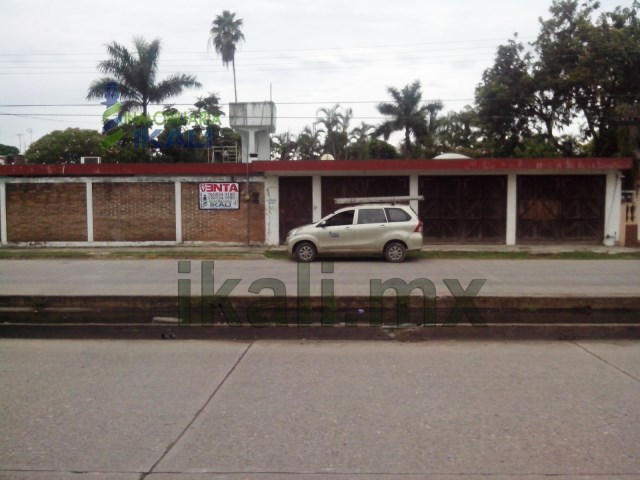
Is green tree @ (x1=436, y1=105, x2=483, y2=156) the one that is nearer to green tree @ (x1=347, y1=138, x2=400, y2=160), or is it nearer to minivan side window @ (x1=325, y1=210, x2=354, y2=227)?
green tree @ (x1=347, y1=138, x2=400, y2=160)

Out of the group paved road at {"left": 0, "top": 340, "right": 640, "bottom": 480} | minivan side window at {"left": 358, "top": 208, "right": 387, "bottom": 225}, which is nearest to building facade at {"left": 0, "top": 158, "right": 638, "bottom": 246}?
minivan side window at {"left": 358, "top": 208, "right": 387, "bottom": 225}

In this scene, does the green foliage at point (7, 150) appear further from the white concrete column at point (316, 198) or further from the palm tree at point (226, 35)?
the white concrete column at point (316, 198)

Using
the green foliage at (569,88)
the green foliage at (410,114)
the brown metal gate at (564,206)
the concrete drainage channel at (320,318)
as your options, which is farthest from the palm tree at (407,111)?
the concrete drainage channel at (320,318)

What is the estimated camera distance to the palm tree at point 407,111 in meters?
44.3

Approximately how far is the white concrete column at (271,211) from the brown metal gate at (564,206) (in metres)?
8.72

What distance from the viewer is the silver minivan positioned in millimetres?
17438

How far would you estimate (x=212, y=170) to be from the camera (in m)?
21.6

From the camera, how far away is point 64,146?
56.7m

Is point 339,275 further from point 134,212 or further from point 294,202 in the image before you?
point 134,212

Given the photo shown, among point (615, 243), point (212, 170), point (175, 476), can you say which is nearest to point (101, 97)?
point (212, 170)

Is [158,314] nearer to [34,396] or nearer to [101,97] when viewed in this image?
[34,396]

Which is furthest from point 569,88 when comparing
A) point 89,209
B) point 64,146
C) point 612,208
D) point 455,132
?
point 64,146

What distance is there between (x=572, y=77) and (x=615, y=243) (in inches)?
393

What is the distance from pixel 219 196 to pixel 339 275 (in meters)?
8.97
